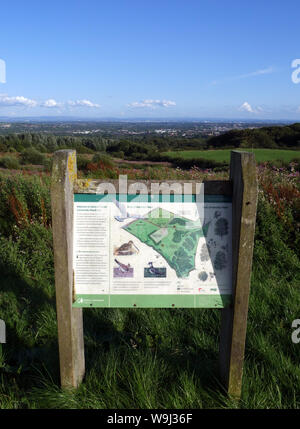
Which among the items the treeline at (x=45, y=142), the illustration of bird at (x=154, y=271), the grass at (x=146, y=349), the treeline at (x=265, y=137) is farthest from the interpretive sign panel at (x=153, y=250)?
the treeline at (x=45, y=142)

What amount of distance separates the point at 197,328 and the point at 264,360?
0.64 meters

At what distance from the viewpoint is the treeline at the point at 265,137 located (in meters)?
21.7

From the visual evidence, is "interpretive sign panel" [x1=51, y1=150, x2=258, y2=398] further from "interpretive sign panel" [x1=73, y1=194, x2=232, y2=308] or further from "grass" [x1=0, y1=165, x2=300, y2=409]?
"grass" [x1=0, y1=165, x2=300, y2=409]

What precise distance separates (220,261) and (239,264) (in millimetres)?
144

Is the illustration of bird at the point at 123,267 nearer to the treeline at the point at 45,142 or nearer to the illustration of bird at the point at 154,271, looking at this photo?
the illustration of bird at the point at 154,271

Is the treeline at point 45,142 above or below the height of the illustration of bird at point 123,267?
above

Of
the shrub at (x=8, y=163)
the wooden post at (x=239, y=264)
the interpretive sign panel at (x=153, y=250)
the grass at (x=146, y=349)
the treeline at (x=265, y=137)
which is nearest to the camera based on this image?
the wooden post at (x=239, y=264)

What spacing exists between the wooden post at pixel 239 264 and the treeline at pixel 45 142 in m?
21.3

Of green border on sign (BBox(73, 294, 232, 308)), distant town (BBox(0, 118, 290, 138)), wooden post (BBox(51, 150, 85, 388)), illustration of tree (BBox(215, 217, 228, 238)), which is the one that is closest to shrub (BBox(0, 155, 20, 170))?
distant town (BBox(0, 118, 290, 138))

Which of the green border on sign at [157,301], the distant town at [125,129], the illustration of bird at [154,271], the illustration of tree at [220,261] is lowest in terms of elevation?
the green border on sign at [157,301]

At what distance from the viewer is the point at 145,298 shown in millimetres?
1987

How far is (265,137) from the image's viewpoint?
890 inches

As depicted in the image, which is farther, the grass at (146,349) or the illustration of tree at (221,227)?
the grass at (146,349)
